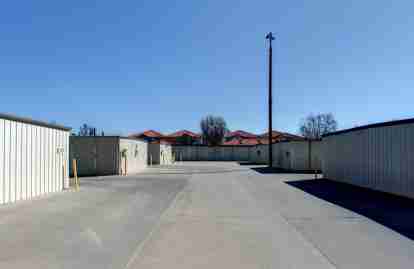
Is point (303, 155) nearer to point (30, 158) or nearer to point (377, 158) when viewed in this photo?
point (377, 158)

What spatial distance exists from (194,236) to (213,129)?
82.0 meters

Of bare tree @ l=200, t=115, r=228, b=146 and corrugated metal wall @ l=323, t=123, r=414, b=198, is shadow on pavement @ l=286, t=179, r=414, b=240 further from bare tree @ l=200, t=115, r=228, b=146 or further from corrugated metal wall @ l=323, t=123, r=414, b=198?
bare tree @ l=200, t=115, r=228, b=146

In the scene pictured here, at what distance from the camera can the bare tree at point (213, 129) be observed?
88375mm

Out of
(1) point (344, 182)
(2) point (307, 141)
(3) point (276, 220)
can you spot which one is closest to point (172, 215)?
(3) point (276, 220)

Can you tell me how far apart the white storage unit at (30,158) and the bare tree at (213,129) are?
240 ft

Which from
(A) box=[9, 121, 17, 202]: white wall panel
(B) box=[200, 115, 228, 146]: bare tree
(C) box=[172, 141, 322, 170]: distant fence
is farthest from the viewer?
(B) box=[200, 115, 228, 146]: bare tree

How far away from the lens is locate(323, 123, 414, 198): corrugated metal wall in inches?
491

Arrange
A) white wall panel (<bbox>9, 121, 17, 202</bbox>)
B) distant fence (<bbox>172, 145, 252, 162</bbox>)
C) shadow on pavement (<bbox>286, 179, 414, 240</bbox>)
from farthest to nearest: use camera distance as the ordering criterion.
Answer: distant fence (<bbox>172, 145, 252, 162</bbox>) < white wall panel (<bbox>9, 121, 17, 202</bbox>) < shadow on pavement (<bbox>286, 179, 414, 240</bbox>)

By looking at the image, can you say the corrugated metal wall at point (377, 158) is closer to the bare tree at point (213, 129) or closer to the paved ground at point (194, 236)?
the paved ground at point (194, 236)

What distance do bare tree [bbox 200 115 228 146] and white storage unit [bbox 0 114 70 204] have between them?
7303cm

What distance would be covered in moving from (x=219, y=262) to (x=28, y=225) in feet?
17.5

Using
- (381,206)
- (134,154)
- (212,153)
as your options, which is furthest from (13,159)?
(212,153)

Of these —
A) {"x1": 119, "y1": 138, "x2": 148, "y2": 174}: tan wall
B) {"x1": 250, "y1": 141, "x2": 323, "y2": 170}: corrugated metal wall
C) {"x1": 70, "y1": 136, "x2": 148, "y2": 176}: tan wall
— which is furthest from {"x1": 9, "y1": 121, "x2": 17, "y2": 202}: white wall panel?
{"x1": 250, "y1": 141, "x2": 323, "y2": 170}: corrugated metal wall

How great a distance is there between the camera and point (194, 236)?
6887 millimetres
